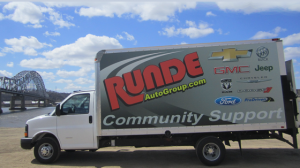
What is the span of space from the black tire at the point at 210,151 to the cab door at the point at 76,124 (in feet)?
10.2

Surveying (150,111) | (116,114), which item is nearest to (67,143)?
(116,114)

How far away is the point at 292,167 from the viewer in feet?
19.3

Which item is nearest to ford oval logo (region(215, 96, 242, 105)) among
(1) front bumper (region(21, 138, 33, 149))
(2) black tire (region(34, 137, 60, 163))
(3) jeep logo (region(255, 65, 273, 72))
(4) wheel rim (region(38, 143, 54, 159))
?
(3) jeep logo (region(255, 65, 273, 72))

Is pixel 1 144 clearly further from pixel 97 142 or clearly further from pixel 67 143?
pixel 97 142

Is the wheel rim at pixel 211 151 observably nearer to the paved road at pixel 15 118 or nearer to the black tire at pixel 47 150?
the black tire at pixel 47 150

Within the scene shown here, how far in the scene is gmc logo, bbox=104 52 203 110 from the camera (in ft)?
20.4

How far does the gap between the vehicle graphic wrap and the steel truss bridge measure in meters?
95.8

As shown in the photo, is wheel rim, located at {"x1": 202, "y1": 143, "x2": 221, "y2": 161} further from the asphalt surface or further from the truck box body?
the truck box body

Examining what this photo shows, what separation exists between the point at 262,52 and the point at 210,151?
3.13 meters

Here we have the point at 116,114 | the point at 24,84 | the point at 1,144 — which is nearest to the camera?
the point at 116,114

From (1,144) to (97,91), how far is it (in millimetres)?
6762

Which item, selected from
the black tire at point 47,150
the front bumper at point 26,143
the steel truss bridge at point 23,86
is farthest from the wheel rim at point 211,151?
the steel truss bridge at point 23,86

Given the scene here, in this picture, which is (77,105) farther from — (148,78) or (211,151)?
(211,151)

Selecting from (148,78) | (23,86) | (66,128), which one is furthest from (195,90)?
(23,86)
